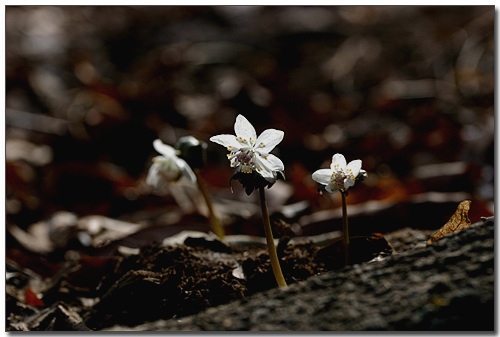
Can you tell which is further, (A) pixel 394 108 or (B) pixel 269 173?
(A) pixel 394 108

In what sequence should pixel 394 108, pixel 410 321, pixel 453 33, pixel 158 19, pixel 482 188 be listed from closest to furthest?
pixel 410 321 < pixel 482 188 < pixel 394 108 < pixel 453 33 < pixel 158 19

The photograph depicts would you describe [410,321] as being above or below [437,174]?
below

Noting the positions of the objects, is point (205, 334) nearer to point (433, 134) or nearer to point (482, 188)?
point (482, 188)

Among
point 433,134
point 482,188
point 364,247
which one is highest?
point 433,134

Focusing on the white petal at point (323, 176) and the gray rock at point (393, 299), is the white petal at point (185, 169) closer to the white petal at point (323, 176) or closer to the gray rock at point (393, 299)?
the white petal at point (323, 176)

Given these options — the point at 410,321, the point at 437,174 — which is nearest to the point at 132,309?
the point at 410,321

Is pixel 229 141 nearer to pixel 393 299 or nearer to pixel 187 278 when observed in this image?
pixel 187 278
